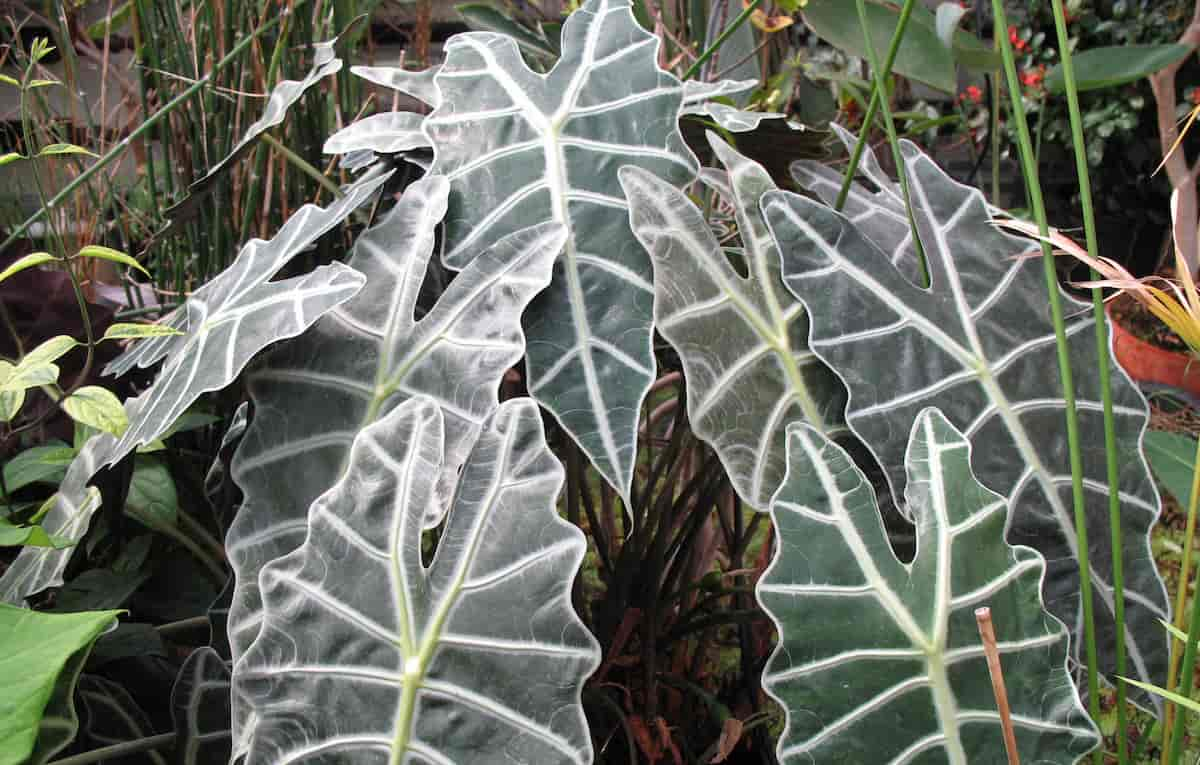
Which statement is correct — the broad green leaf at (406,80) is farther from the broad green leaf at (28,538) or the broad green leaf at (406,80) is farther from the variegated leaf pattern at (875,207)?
the broad green leaf at (28,538)

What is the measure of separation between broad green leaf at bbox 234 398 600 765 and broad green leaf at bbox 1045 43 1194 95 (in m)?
1.63

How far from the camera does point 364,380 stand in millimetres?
627

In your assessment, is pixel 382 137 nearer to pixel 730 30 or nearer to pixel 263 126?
pixel 263 126

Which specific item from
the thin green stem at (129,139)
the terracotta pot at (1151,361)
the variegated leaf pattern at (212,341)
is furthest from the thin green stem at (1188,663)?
the terracotta pot at (1151,361)

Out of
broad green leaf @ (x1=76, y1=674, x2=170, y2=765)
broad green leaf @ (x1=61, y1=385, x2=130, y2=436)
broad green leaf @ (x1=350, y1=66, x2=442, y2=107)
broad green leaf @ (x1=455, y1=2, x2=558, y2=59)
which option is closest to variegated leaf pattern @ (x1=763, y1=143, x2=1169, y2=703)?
broad green leaf @ (x1=350, y1=66, x2=442, y2=107)

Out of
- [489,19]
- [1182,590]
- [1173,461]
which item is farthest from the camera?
[489,19]

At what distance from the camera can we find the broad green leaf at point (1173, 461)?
0.77 metres

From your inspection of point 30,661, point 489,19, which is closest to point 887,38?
point 489,19

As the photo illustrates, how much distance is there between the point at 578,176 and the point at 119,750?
21.0 inches

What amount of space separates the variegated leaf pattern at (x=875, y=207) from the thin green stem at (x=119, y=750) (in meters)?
0.67

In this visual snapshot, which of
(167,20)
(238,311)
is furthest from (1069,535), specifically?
(167,20)

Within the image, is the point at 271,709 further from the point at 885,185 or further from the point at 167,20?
the point at 167,20

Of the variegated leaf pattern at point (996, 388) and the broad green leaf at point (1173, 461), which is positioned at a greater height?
the variegated leaf pattern at point (996, 388)

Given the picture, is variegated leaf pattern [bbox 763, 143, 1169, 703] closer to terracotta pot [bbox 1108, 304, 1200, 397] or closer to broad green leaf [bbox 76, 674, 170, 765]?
broad green leaf [bbox 76, 674, 170, 765]
